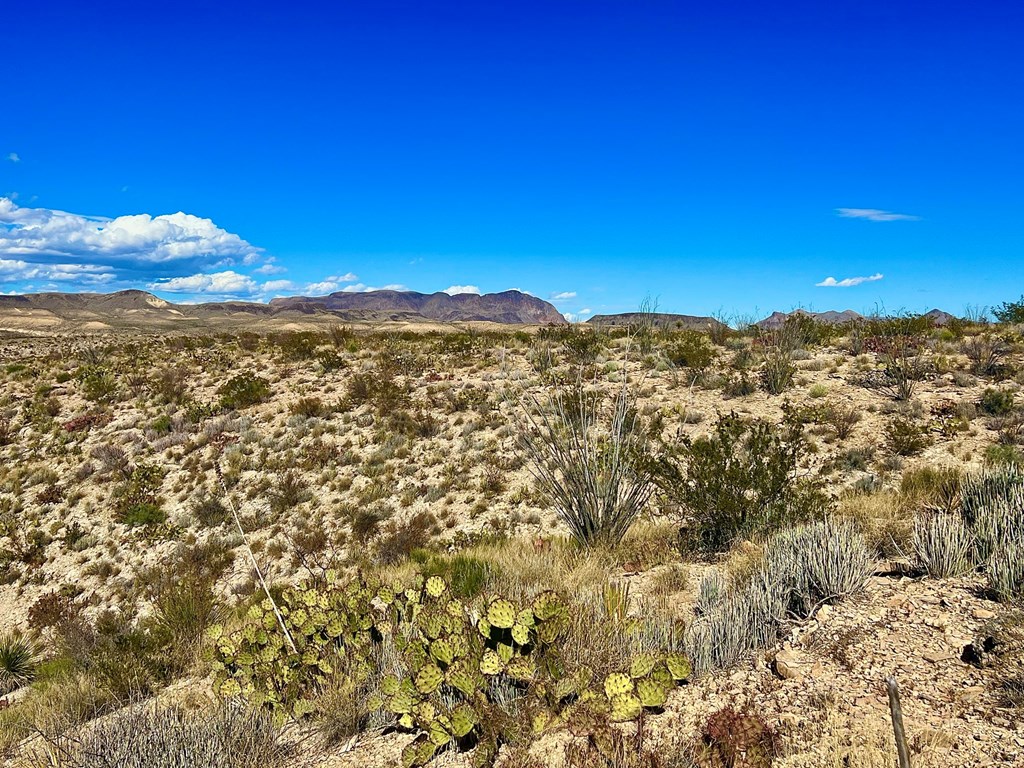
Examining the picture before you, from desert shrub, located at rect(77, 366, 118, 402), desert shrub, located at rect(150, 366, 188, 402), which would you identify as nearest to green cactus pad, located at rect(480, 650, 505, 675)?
desert shrub, located at rect(150, 366, 188, 402)

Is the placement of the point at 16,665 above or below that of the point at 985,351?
below

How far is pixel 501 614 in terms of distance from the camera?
3.75 metres

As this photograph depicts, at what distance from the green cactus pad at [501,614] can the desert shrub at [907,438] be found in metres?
11.2

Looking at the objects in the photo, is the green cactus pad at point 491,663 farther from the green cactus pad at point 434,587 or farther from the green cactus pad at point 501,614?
the green cactus pad at point 434,587

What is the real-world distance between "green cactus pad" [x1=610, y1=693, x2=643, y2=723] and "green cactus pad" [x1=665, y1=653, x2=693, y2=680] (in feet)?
0.96

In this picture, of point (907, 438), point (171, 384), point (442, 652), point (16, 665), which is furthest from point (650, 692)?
point (171, 384)

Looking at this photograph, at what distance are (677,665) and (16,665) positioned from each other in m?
9.63

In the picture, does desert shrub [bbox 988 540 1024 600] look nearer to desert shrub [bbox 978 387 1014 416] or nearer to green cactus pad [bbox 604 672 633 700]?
green cactus pad [bbox 604 672 633 700]

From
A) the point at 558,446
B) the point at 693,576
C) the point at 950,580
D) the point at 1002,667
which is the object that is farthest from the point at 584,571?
the point at 1002,667

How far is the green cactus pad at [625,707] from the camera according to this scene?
3.32 meters

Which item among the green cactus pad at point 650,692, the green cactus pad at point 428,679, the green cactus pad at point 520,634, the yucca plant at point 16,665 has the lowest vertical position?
the yucca plant at point 16,665

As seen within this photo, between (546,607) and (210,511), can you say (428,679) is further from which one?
(210,511)

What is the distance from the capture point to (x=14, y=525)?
1329 cm

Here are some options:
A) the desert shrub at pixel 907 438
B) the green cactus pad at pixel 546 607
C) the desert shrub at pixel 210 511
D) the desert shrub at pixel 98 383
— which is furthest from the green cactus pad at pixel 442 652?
the desert shrub at pixel 98 383
